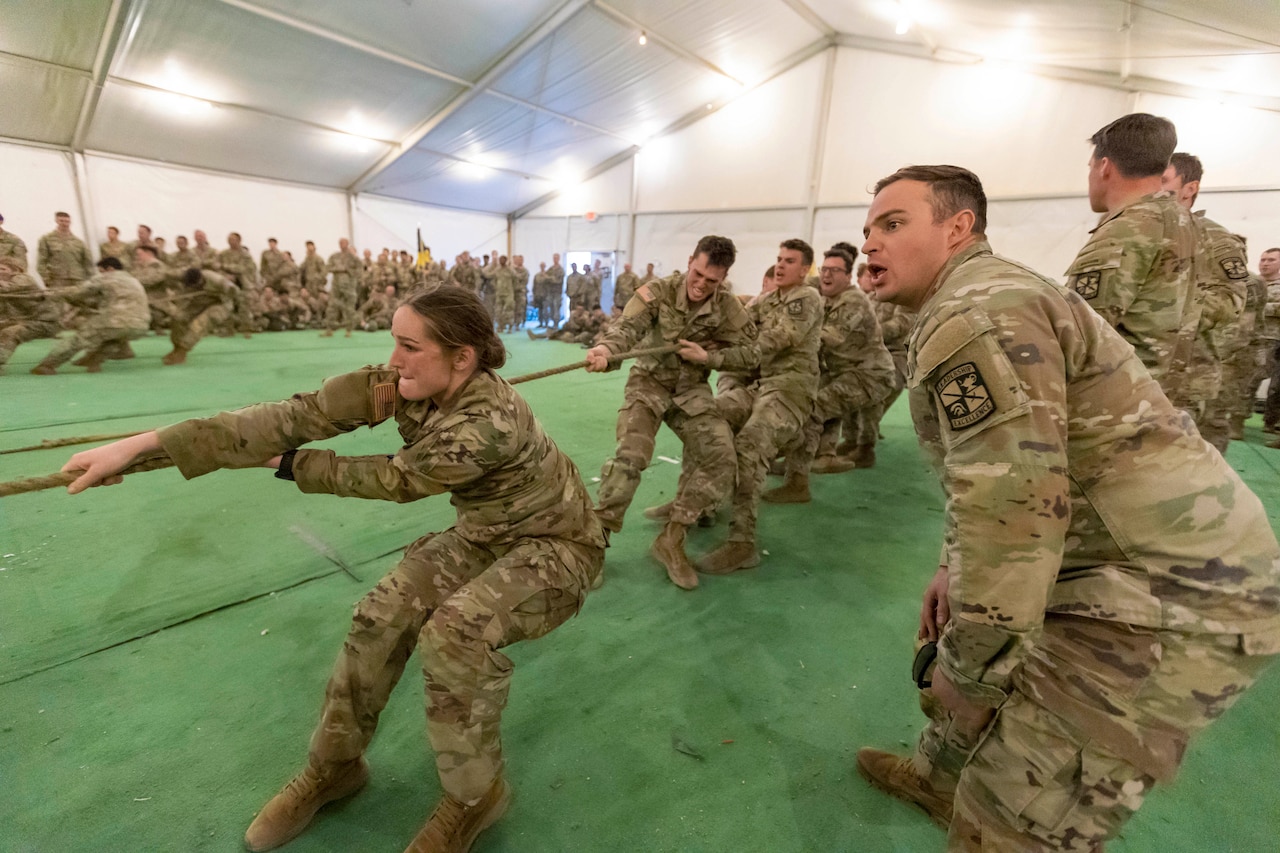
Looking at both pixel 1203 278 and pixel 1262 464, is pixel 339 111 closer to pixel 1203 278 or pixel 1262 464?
pixel 1203 278

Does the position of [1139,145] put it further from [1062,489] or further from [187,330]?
[187,330]

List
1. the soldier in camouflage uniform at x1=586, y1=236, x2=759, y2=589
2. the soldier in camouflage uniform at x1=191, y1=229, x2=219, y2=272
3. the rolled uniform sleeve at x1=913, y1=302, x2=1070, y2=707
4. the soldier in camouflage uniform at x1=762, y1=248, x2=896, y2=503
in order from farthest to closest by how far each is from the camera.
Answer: the soldier in camouflage uniform at x1=191, y1=229, x2=219, y2=272, the soldier in camouflage uniform at x1=762, y1=248, x2=896, y2=503, the soldier in camouflage uniform at x1=586, y1=236, x2=759, y2=589, the rolled uniform sleeve at x1=913, y1=302, x2=1070, y2=707

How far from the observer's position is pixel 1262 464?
5.63m

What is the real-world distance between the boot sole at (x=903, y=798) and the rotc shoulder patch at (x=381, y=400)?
6.35ft

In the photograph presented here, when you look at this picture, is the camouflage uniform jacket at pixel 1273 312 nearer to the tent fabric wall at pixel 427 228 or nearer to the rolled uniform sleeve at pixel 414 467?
the rolled uniform sleeve at pixel 414 467

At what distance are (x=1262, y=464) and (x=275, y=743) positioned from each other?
27.0 feet

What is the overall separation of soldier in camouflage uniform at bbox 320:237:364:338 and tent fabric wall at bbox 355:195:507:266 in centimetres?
309

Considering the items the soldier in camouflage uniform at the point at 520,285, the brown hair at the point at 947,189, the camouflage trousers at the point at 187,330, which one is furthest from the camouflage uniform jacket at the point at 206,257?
the brown hair at the point at 947,189

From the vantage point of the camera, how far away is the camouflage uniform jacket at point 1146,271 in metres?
2.29

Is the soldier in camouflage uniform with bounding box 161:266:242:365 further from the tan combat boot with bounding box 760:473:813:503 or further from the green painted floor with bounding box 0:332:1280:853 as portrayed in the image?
the tan combat boot with bounding box 760:473:813:503

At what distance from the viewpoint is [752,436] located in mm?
3611

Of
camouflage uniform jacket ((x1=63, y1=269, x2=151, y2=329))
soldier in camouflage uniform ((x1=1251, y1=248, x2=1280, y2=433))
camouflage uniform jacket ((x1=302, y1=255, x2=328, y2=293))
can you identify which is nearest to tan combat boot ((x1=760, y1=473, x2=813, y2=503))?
soldier in camouflage uniform ((x1=1251, y1=248, x2=1280, y2=433))

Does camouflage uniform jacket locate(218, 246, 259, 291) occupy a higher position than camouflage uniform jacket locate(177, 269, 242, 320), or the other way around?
camouflage uniform jacket locate(218, 246, 259, 291)

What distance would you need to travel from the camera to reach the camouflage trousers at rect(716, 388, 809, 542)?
3.44 metres
